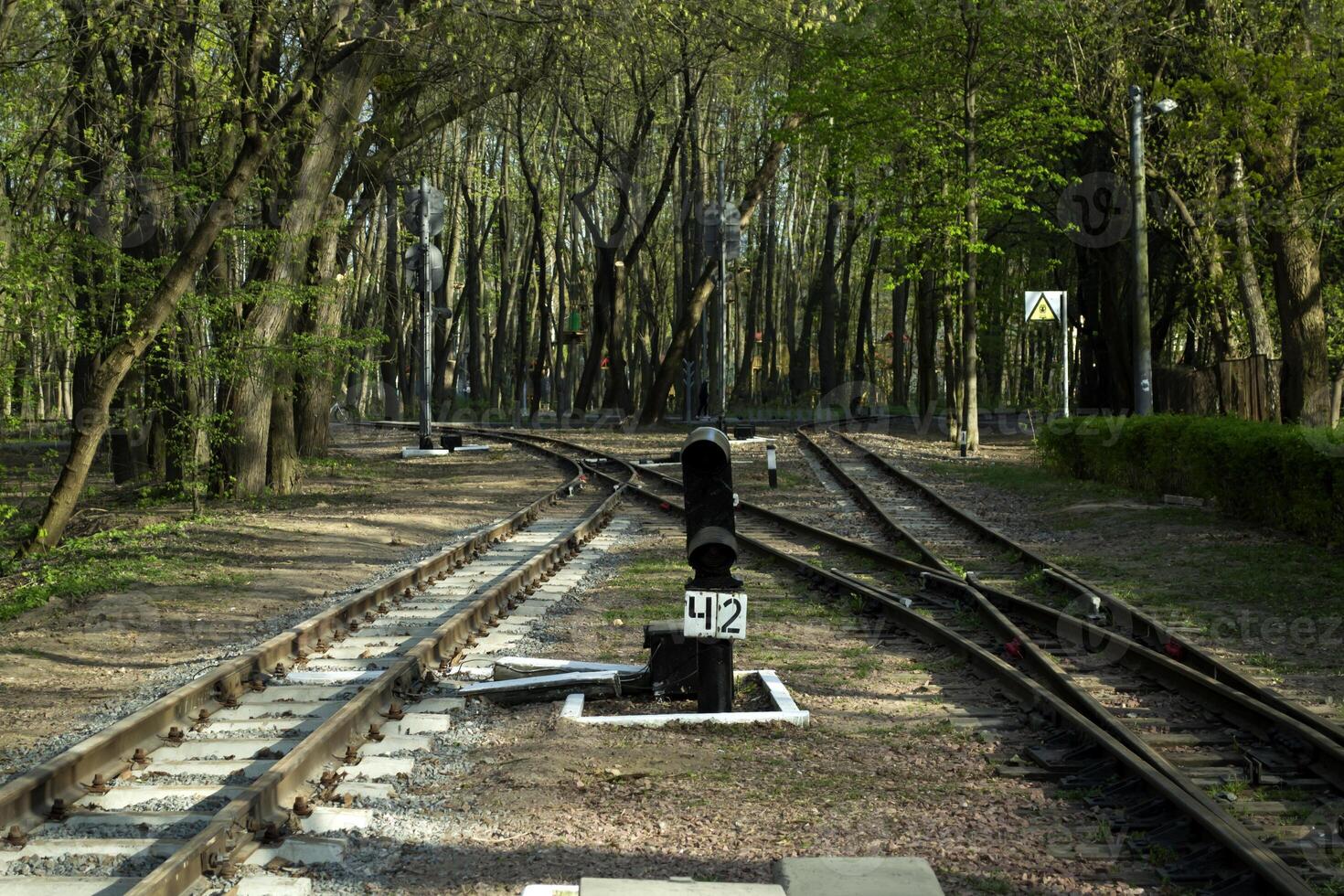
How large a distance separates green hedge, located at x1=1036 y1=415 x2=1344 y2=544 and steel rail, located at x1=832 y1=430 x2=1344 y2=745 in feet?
8.74

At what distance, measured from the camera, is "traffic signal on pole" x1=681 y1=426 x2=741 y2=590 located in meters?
7.88

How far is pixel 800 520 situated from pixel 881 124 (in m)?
14.1

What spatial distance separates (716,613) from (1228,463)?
447 inches

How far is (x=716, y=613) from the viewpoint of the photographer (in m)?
7.85

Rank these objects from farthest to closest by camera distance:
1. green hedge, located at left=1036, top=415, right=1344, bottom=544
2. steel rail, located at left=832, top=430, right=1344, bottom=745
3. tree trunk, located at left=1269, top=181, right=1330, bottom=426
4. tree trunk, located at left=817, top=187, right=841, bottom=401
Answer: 1. tree trunk, located at left=817, top=187, right=841, bottom=401
2. tree trunk, located at left=1269, top=181, right=1330, bottom=426
3. green hedge, located at left=1036, top=415, right=1344, bottom=544
4. steel rail, located at left=832, top=430, right=1344, bottom=745

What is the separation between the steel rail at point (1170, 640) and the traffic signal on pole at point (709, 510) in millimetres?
3072

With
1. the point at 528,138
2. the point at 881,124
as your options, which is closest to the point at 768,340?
the point at 528,138

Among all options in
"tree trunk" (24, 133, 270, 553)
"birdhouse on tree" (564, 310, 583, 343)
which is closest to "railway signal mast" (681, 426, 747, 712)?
"tree trunk" (24, 133, 270, 553)

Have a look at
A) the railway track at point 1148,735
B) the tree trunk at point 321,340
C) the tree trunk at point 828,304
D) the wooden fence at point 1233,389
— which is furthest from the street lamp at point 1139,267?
the tree trunk at point 828,304

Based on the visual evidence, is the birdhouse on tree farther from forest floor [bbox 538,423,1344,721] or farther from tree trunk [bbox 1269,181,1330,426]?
tree trunk [bbox 1269,181,1330,426]

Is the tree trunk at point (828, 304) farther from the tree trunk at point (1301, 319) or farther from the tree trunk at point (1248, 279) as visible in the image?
the tree trunk at point (1301, 319)

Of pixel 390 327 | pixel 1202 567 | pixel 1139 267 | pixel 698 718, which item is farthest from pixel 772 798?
pixel 390 327

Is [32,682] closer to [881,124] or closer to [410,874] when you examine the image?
[410,874]

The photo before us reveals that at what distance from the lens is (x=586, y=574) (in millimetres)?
14305
